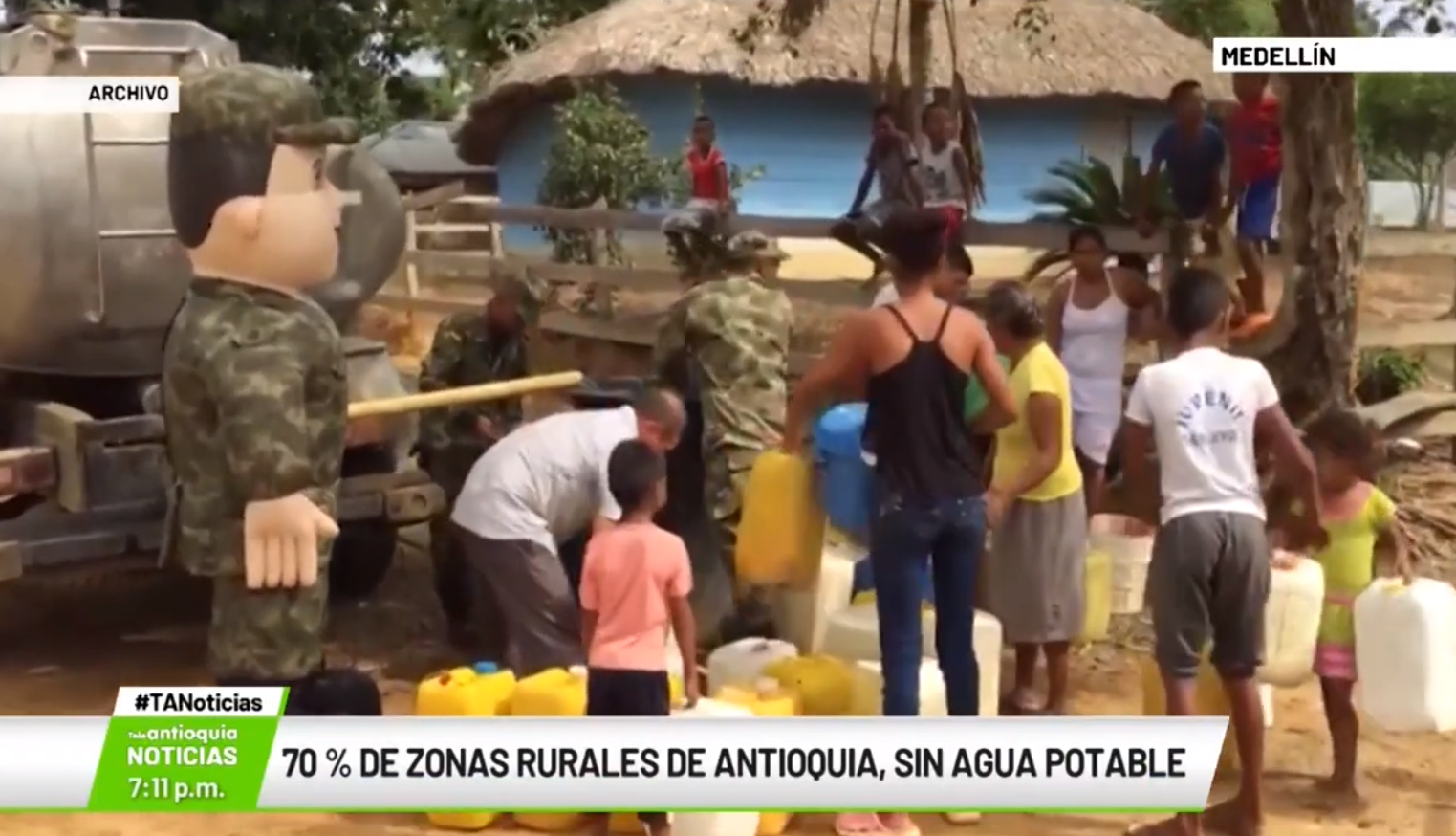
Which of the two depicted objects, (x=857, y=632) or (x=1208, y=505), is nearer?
(x=1208, y=505)

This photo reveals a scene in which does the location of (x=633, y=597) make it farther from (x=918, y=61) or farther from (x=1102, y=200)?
(x=918, y=61)

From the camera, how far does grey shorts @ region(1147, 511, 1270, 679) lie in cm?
441

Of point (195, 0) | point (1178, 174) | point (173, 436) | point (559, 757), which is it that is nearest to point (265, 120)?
point (173, 436)

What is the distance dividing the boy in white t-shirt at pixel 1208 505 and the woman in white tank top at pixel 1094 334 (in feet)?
4.92

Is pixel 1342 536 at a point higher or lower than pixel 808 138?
lower

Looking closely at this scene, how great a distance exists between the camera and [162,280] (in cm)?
595

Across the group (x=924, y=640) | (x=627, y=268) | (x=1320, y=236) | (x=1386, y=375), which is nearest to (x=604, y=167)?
(x=627, y=268)

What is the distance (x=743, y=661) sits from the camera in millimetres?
5184

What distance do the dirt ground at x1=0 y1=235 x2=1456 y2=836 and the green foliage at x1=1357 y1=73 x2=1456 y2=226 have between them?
13480 millimetres

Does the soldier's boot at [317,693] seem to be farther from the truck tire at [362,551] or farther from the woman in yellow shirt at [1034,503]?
the truck tire at [362,551]

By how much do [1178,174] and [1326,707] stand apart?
3.38 m

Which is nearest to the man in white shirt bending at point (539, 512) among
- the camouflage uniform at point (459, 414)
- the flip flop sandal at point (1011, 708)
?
the camouflage uniform at point (459, 414)

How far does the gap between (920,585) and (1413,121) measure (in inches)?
771

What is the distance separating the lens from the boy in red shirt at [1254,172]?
25.6ft
